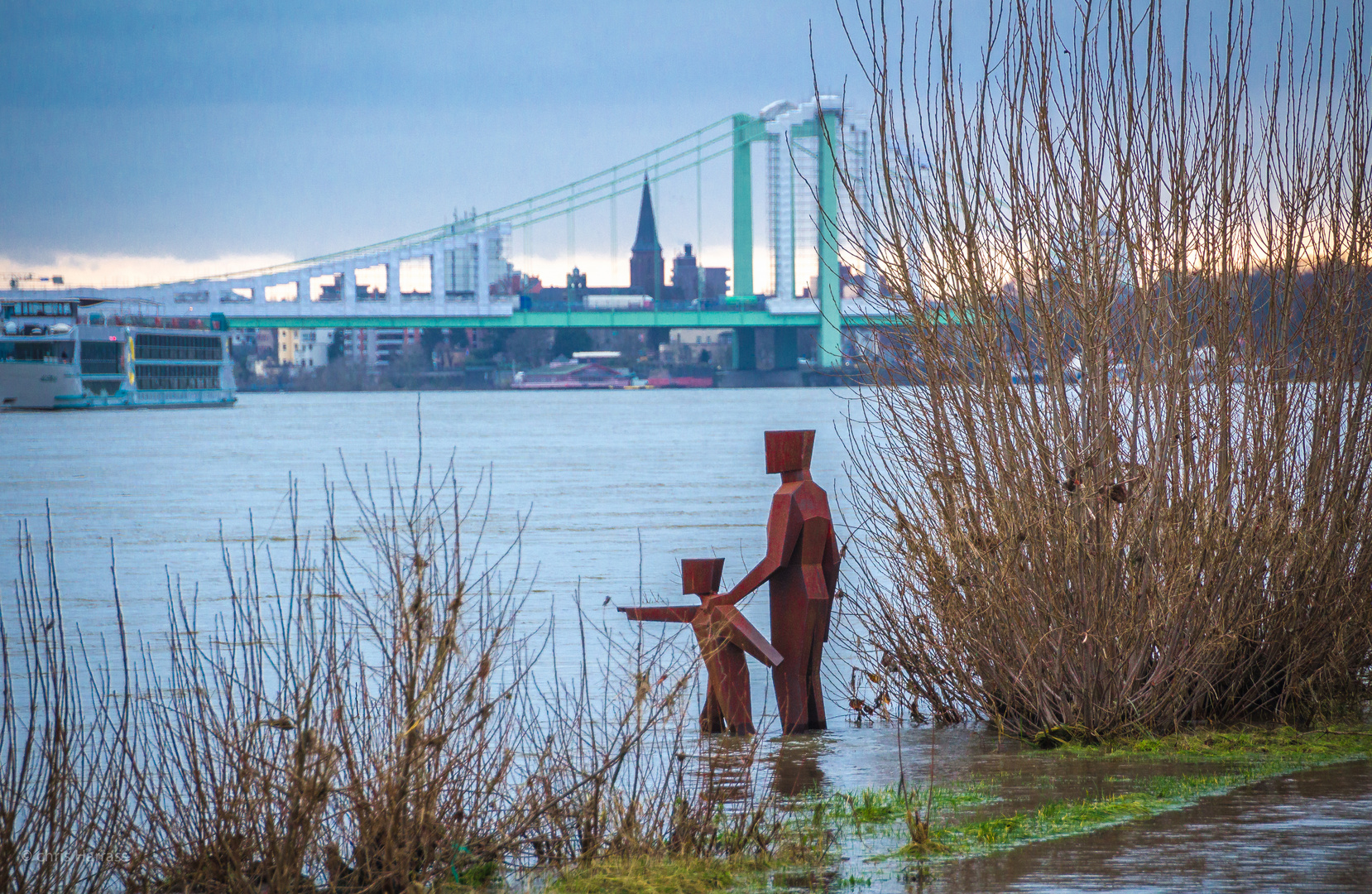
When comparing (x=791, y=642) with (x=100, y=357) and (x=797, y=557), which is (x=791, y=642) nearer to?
(x=797, y=557)

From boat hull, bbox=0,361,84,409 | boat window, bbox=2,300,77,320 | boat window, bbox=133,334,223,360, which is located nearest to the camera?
boat hull, bbox=0,361,84,409

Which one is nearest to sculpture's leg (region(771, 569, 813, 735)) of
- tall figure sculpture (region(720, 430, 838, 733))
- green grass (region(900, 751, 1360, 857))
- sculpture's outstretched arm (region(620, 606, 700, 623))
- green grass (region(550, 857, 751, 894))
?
tall figure sculpture (region(720, 430, 838, 733))

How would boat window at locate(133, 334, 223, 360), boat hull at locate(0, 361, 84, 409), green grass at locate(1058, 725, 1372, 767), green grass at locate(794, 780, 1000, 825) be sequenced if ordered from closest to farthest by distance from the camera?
green grass at locate(794, 780, 1000, 825), green grass at locate(1058, 725, 1372, 767), boat hull at locate(0, 361, 84, 409), boat window at locate(133, 334, 223, 360)

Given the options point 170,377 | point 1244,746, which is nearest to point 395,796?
point 1244,746

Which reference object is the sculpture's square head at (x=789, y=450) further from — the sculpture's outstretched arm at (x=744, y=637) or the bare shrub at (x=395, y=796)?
the bare shrub at (x=395, y=796)

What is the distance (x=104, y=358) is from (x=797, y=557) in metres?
85.3

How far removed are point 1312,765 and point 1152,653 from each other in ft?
2.20

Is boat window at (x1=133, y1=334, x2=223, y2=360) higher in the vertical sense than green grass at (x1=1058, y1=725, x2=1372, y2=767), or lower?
higher

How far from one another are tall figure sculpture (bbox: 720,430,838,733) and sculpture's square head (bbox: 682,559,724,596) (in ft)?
0.27

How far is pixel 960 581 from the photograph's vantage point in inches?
215

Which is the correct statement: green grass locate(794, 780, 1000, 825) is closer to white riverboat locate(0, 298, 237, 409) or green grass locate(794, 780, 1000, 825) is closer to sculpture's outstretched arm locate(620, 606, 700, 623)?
sculpture's outstretched arm locate(620, 606, 700, 623)

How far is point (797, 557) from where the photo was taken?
5.27m

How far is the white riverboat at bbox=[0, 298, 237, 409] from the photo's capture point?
82.1m

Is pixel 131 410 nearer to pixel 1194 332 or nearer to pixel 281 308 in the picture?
pixel 281 308
